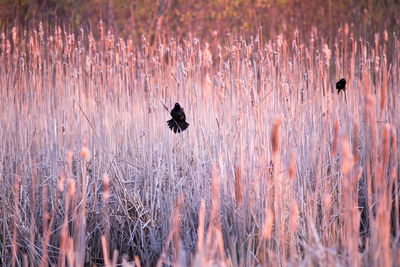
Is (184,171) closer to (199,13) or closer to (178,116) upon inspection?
(178,116)

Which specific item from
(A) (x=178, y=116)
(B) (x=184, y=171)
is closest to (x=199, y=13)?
(B) (x=184, y=171)

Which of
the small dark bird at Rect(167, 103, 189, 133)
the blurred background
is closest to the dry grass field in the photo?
the small dark bird at Rect(167, 103, 189, 133)

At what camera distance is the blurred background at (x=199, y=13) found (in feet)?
25.3

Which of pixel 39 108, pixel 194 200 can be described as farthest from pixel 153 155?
pixel 39 108

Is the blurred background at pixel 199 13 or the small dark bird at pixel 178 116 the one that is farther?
the blurred background at pixel 199 13

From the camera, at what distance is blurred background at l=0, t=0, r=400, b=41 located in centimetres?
772

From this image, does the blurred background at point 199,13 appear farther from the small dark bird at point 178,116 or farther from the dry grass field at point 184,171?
the small dark bird at point 178,116

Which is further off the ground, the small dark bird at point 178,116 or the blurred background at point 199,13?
the blurred background at point 199,13

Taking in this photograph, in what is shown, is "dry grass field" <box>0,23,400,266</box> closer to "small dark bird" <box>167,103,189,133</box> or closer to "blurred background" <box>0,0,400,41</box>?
"small dark bird" <box>167,103,189,133</box>

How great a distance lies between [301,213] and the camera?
2291 mm

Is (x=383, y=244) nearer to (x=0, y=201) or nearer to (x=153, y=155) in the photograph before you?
(x=153, y=155)

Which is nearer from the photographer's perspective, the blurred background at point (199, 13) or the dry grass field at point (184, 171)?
the dry grass field at point (184, 171)

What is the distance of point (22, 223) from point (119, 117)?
960mm

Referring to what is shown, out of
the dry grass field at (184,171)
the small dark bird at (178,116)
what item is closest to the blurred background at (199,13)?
the dry grass field at (184,171)
